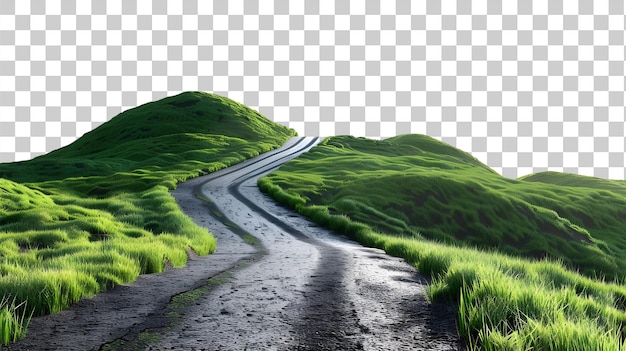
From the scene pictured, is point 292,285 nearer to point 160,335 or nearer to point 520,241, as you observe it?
point 160,335

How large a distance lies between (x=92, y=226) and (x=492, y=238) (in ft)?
117

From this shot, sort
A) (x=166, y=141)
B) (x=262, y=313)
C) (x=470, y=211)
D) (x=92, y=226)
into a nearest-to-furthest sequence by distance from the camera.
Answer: (x=262, y=313) < (x=92, y=226) < (x=470, y=211) < (x=166, y=141)

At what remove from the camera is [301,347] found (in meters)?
4.88

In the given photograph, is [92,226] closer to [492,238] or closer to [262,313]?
[262,313]

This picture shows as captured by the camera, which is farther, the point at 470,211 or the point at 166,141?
the point at 166,141

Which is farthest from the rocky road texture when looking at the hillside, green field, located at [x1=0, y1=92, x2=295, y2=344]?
the hillside

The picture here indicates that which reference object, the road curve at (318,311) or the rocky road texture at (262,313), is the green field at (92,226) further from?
the road curve at (318,311)

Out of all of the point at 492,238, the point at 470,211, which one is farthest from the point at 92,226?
the point at 470,211

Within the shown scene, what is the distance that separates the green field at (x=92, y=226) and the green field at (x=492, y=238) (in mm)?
5929

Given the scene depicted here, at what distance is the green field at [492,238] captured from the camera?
5480 mm

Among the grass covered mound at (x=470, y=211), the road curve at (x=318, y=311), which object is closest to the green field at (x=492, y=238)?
the grass covered mound at (x=470, y=211)

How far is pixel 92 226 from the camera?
19.3 metres

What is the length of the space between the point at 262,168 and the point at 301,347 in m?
57.8

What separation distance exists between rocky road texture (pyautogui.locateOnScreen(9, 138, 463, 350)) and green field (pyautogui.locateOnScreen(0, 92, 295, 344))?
1.50 feet
